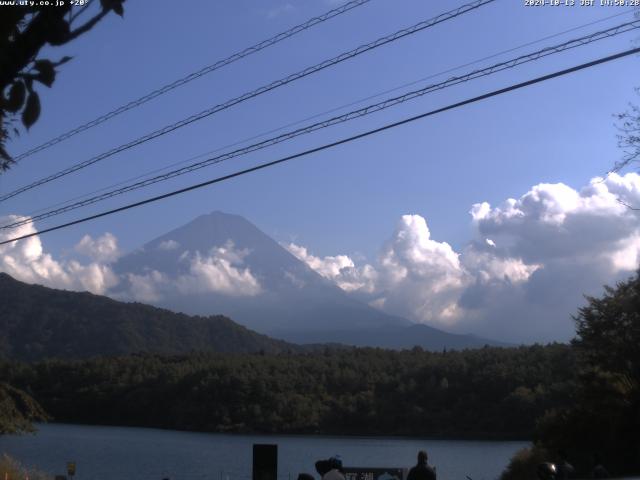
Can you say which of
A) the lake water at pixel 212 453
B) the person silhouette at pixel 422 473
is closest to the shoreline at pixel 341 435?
the lake water at pixel 212 453

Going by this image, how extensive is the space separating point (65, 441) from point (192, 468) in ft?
74.7

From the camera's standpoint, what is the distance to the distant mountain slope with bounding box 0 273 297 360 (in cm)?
16250

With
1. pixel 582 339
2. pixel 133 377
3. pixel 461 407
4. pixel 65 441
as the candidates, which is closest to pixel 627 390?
pixel 582 339

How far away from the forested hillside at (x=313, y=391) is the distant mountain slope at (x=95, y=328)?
213ft

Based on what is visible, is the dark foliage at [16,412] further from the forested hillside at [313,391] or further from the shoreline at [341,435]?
the forested hillside at [313,391]

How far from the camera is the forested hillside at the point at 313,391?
71.7 meters

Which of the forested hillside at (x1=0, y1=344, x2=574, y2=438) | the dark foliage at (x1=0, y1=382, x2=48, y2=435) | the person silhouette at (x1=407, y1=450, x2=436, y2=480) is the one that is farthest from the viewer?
the forested hillside at (x1=0, y1=344, x2=574, y2=438)

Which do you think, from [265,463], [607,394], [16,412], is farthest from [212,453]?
[265,463]

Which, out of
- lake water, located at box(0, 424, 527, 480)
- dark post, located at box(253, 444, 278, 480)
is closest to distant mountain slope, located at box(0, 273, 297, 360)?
lake water, located at box(0, 424, 527, 480)

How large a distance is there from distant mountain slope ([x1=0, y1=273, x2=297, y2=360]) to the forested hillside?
6499 cm

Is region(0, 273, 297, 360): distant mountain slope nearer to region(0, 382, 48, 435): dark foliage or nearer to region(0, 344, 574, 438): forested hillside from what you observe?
region(0, 344, 574, 438): forested hillside

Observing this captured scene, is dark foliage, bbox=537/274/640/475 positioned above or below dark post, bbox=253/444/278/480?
above

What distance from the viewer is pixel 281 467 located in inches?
2034

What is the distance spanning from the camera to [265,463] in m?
14.5
